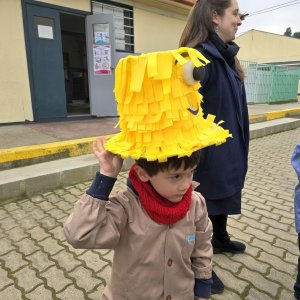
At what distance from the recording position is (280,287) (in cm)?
229

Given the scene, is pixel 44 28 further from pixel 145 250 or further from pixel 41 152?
pixel 145 250

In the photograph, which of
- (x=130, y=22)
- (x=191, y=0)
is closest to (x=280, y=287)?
(x=130, y=22)

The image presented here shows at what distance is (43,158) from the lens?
4453mm

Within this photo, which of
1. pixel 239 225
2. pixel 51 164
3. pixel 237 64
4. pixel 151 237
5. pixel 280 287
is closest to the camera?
pixel 151 237

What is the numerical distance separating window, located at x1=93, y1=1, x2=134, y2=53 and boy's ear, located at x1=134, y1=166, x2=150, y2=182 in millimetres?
7297

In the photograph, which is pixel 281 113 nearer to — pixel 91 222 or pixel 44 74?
pixel 44 74

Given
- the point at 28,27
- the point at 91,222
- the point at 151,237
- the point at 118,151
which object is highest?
the point at 28,27

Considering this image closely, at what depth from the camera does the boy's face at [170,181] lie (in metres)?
1.20

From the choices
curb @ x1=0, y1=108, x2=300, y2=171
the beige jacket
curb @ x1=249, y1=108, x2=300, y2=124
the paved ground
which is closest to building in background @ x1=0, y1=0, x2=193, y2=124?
curb @ x1=0, y1=108, x2=300, y2=171

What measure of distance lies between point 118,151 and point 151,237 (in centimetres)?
42

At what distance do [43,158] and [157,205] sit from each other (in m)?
3.61

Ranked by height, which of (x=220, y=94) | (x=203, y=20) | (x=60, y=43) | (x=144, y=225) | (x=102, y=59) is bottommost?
(x=144, y=225)

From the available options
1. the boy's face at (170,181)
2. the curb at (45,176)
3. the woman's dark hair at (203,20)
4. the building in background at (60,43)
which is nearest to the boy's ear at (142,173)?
the boy's face at (170,181)

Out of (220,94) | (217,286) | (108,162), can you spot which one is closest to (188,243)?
(108,162)
